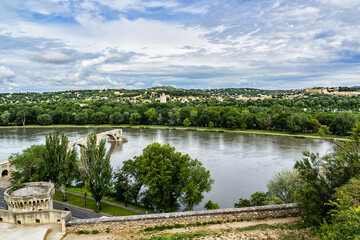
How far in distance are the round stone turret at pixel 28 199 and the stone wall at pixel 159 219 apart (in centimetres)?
332

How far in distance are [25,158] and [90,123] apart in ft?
200

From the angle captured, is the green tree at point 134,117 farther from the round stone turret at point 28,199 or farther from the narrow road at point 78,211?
the round stone turret at point 28,199

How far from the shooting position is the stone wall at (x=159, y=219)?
11211mm

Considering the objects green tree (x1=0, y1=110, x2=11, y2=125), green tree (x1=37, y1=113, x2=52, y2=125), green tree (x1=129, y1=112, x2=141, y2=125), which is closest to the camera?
green tree (x1=0, y1=110, x2=11, y2=125)

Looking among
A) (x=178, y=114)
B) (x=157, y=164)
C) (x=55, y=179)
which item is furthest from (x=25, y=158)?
(x=178, y=114)

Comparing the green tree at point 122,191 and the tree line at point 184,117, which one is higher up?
the tree line at point 184,117

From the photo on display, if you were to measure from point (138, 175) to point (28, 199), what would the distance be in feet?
26.5

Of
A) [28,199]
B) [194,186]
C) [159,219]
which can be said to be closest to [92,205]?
[28,199]

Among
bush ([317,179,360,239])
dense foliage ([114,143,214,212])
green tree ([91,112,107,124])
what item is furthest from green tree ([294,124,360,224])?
green tree ([91,112,107,124])

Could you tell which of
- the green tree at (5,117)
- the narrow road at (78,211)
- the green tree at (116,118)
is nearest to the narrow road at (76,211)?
the narrow road at (78,211)

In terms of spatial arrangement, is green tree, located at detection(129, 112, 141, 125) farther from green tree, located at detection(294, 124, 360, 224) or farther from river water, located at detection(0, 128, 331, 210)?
green tree, located at detection(294, 124, 360, 224)

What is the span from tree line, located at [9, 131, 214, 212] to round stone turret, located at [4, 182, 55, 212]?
4.51m

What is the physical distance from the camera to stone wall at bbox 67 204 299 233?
11.2m

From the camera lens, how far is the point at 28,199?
13.1 meters
